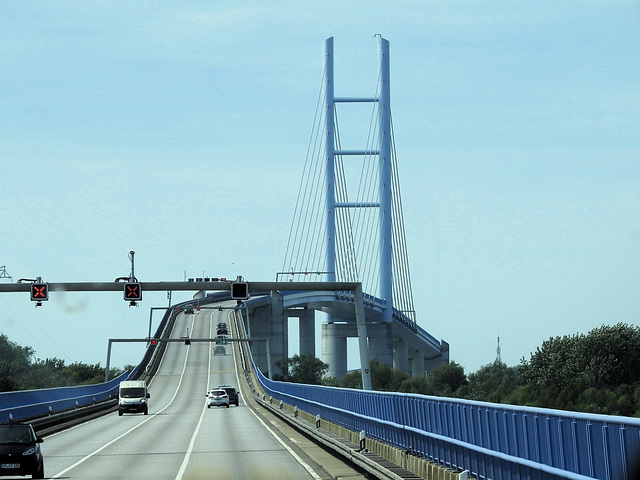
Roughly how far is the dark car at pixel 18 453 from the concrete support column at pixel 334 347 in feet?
366

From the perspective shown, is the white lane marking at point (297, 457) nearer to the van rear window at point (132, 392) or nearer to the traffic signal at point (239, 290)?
the traffic signal at point (239, 290)

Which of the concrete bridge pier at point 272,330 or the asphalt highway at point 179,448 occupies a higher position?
the concrete bridge pier at point 272,330

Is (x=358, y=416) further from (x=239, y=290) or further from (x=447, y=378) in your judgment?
(x=447, y=378)

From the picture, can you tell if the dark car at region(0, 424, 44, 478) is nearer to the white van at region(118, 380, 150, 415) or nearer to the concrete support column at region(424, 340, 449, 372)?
the white van at region(118, 380, 150, 415)

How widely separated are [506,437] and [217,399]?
6037 cm

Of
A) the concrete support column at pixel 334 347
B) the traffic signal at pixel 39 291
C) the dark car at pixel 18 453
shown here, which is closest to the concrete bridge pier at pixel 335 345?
the concrete support column at pixel 334 347

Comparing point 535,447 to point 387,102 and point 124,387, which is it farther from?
point 387,102

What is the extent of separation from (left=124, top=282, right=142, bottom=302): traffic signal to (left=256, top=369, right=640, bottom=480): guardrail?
A: 1794 centimetres

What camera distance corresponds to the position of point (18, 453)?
24891 millimetres

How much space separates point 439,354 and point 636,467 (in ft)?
452

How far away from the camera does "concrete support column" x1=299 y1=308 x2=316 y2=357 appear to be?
142 m

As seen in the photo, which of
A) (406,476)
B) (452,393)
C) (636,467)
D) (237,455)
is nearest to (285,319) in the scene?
(452,393)

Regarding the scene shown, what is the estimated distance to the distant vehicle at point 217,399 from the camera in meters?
74.9

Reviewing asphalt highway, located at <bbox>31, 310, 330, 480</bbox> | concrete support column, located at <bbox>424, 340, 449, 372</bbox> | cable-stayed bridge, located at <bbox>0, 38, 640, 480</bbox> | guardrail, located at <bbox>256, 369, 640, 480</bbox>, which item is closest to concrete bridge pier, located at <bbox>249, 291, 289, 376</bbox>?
cable-stayed bridge, located at <bbox>0, 38, 640, 480</bbox>
